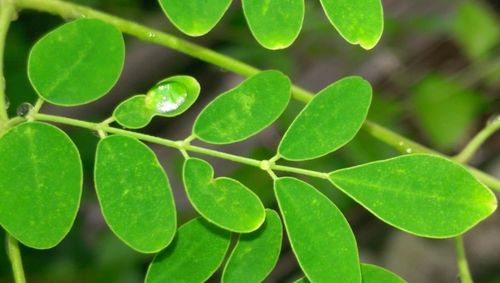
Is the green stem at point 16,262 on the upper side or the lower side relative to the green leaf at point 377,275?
lower

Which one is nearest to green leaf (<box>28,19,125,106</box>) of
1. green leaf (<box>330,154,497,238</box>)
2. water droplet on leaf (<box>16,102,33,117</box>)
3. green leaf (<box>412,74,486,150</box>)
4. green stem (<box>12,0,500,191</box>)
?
water droplet on leaf (<box>16,102,33,117</box>)

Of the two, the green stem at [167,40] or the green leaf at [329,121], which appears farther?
the green stem at [167,40]

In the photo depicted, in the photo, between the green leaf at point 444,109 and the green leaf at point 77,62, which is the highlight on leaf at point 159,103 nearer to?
the green leaf at point 77,62

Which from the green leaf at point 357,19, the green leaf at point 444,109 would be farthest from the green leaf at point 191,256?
the green leaf at point 444,109

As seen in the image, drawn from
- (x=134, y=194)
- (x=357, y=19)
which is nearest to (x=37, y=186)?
(x=134, y=194)

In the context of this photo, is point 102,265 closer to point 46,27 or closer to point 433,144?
point 46,27

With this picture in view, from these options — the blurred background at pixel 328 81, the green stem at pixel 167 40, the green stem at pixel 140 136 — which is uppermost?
the green stem at pixel 167 40

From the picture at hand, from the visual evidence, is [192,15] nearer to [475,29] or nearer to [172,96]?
[172,96]

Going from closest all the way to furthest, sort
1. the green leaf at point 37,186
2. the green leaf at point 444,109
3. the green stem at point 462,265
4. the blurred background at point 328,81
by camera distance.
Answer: the green leaf at point 37,186 < the green stem at point 462,265 < the blurred background at point 328,81 < the green leaf at point 444,109
